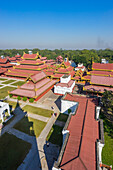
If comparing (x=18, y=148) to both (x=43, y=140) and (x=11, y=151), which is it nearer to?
(x=11, y=151)

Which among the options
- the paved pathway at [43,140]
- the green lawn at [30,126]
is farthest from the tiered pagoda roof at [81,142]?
the green lawn at [30,126]

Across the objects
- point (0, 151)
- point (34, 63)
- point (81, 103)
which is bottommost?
point (0, 151)

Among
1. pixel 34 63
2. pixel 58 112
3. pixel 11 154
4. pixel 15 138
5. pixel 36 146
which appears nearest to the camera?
pixel 11 154

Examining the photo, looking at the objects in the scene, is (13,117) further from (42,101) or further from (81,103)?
(81,103)

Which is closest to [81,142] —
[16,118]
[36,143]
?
[36,143]

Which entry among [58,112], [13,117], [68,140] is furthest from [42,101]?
[68,140]

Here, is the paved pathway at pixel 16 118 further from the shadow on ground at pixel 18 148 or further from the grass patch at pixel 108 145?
the grass patch at pixel 108 145

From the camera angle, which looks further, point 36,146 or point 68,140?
point 36,146
